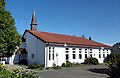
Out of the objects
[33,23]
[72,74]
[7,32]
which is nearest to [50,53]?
[7,32]

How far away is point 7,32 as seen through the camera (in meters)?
24.9

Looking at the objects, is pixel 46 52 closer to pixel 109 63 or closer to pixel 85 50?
pixel 85 50

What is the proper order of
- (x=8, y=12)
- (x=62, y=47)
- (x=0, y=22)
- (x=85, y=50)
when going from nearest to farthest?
(x=0, y=22) → (x=8, y=12) → (x=62, y=47) → (x=85, y=50)

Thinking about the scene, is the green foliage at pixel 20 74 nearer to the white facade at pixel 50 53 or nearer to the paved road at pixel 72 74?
the paved road at pixel 72 74

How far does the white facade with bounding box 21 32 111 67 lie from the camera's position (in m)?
32.5

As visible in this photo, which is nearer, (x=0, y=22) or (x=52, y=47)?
(x=0, y=22)

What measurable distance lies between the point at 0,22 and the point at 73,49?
16.0 meters

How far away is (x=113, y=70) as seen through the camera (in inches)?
421

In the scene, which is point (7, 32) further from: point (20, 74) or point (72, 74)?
point (20, 74)

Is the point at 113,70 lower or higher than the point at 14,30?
lower

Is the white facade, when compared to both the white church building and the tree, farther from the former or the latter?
the tree

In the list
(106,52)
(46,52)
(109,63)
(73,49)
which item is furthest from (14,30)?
(106,52)

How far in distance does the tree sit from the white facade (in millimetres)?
6962

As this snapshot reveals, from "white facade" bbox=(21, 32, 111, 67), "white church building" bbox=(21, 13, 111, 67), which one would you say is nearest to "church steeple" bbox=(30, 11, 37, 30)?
"white church building" bbox=(21, 13, 111, 67)
